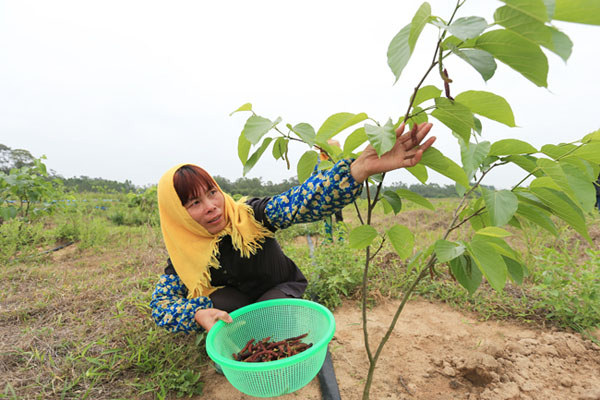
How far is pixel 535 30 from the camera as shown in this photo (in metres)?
0.41

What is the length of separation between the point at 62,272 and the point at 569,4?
320 centimetres

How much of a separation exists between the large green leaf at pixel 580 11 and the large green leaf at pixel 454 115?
179 mm

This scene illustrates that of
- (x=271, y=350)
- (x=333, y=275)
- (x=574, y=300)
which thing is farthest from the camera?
(x=333, y=275)

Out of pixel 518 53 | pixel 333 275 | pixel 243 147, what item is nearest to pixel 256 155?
pixel 243 147

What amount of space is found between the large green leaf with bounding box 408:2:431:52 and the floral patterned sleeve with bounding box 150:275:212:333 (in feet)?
4.19

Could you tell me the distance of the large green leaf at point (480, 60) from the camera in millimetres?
446

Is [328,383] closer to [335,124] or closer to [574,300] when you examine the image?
[335,124]

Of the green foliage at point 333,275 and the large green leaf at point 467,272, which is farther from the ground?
the large green leaf at point 467,272

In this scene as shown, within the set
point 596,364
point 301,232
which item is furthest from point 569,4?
point 301,232

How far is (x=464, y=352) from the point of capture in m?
1.34

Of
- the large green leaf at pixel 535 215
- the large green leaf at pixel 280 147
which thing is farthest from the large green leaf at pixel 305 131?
the large green leaf at pixel 535 215

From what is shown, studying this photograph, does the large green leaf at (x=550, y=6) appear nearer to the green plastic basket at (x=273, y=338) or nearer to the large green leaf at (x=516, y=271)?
the large green leaf at (x=516, y=271)

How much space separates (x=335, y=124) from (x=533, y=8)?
1.36ft

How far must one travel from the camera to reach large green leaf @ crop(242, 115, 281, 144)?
2.04ft
